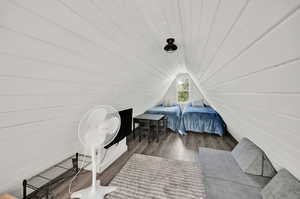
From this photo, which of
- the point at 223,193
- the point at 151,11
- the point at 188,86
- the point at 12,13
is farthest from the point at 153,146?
the point at 188,86

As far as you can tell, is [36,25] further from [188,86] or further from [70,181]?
[188,86]

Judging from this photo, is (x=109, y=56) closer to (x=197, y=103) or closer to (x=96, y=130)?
(x=96, y=130)

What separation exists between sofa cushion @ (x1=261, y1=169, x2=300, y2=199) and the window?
4.80 metres

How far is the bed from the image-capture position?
3.69 meters

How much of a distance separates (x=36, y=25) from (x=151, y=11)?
70cm

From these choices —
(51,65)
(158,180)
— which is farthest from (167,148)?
(51,65)

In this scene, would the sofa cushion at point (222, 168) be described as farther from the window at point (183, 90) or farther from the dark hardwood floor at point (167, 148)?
the window at point (183, 90)

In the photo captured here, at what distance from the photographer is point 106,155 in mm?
2266

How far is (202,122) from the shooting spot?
3.86 meters

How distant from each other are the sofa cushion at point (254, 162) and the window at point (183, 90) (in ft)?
13.8

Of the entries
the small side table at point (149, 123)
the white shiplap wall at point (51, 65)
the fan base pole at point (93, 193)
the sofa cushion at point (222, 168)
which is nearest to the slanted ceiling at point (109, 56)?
the white shiplap wall at point (51, 65)

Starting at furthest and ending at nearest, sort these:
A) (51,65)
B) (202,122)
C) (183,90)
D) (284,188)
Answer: (183,90) → (202,122) → (284,188) → (51,65)

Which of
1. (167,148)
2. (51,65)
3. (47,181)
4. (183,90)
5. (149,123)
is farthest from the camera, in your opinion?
(183,90)

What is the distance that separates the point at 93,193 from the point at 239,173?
1.76m
